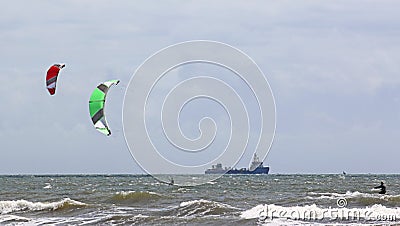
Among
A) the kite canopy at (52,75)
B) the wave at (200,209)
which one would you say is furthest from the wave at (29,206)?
the kite canopy at (52,75)

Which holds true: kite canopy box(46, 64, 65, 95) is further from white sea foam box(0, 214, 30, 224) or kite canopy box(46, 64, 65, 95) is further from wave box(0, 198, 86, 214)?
wave box(0, 198, 86, 214)

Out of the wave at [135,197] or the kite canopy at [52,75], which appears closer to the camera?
the kite canopy at [52,75]

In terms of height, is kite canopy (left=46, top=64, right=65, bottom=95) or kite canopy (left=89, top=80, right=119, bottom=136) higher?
kite canopy (left=46, top=64, right=65, bottom=95)

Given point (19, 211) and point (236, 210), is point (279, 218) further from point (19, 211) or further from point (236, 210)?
point (19, 211)

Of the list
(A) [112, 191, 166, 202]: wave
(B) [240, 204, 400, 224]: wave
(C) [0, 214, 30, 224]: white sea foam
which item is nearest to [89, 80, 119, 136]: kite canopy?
(C) [0, 214, 30, 224]: white sea foam

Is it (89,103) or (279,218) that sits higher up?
(89,103)

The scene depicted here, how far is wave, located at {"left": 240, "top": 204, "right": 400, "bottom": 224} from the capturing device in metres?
26.7

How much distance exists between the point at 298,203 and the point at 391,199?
464 centimetres

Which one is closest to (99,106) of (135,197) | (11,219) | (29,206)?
(11,219)

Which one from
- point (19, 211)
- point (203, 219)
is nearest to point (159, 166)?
point (203, 219)

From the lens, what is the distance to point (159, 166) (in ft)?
71.4

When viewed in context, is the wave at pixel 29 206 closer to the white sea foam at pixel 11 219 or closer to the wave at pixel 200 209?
the white sea foam at pixel 11 219

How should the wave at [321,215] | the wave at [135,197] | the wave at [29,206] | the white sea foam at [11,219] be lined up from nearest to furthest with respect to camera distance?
the wave at [321,215]
the white sea foam at [11,219]
the wave at [29,206]
the wave at [135,197]

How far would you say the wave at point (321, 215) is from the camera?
26672mm
